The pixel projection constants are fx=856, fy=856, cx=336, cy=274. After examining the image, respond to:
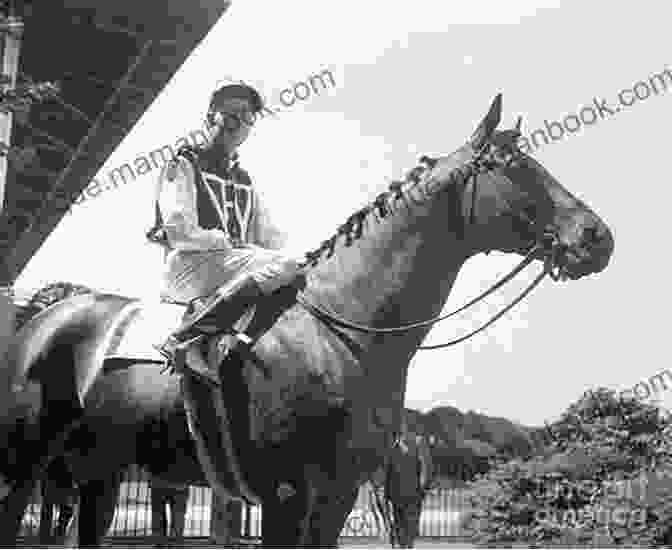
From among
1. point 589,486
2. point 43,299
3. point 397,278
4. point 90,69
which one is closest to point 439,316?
point 397,278

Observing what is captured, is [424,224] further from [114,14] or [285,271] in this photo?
[114,14]

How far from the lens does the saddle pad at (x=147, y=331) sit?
13.2ft

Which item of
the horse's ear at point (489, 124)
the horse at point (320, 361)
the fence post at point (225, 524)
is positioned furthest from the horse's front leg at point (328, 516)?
the fence post at point (225, 524)

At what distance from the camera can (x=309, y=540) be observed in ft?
11.5

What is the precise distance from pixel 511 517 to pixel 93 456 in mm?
9041

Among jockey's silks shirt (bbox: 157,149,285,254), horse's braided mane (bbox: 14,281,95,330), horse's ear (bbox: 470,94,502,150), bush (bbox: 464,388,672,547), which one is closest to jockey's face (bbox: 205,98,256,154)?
jockey's silks shirt (bbox: 157,149,285,254)

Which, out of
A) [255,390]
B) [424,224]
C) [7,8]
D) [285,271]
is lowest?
[255,390]

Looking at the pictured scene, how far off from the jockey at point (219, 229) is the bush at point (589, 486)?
8.18 meters

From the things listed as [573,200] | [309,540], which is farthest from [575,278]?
[309,540]

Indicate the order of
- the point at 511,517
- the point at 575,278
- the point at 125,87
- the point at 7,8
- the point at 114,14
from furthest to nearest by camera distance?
the point at 125,87, the point at 114,14, the point at 511,517, the point at 7,8, the point at 575,278

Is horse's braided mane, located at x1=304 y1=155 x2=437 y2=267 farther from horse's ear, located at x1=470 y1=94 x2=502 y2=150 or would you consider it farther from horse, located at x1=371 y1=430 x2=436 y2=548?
horse, located at x1=371 y1=430 x2=436 y2=548

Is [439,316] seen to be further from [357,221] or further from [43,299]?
→ [43,299]

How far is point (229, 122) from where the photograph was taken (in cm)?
437

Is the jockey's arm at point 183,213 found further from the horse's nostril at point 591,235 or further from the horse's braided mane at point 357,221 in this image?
the horse's nostril at point 591,235
